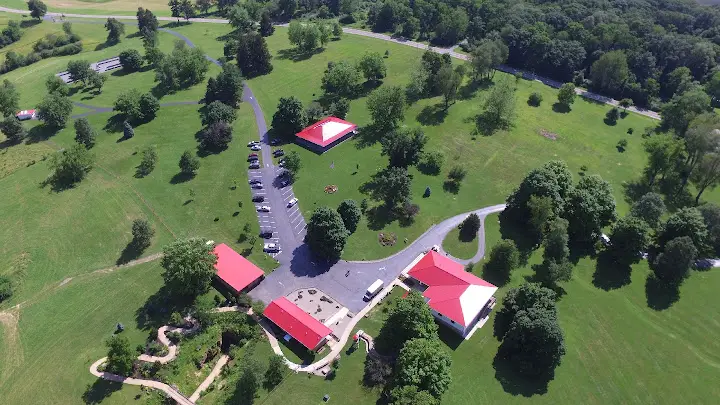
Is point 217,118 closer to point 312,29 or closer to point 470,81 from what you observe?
point 312,29

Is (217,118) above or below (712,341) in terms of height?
above

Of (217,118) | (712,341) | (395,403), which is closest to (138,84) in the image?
(217,118)

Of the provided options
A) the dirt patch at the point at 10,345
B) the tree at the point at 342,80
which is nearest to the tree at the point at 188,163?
the dirt patch at the point at 10,345

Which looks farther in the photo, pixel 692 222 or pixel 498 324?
pixel 692 222

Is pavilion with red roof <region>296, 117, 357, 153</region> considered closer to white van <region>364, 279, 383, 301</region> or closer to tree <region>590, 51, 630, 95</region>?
white van <region>364, 279, 383, 301</region>

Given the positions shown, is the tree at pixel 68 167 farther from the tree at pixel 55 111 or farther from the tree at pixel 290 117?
the tree at pixel 290 117

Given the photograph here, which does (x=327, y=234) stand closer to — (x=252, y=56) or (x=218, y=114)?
(x=218, y=114)

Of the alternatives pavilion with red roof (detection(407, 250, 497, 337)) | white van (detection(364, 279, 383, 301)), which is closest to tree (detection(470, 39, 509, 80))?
pavilion with red roof (detection(407, 250, 497, 337))

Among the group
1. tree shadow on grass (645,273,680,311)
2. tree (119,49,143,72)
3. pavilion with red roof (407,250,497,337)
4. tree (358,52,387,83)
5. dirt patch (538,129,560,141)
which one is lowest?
tree shadow on grass (645,273,680,311)
